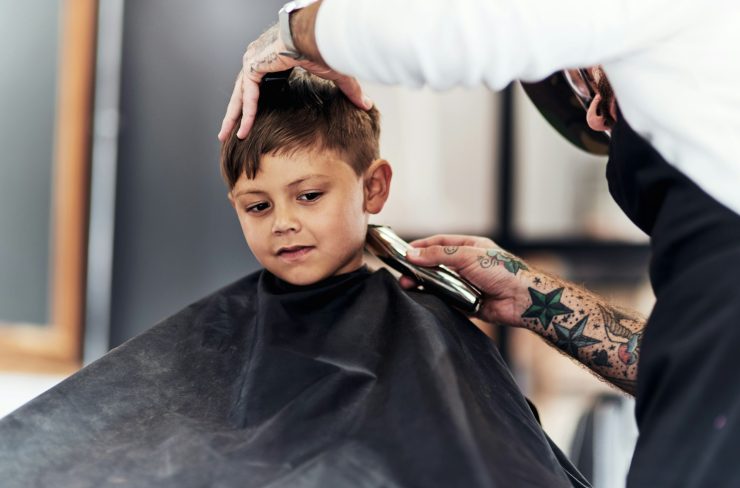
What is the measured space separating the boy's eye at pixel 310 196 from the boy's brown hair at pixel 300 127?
0.08 meters

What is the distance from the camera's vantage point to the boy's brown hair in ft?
5.67

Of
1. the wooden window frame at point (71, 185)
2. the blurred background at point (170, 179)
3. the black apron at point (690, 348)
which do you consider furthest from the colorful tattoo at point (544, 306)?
the wooden window frame at point (71, 185)

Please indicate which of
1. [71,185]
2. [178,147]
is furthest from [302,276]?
[71,185]

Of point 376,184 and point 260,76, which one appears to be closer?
point 260,76

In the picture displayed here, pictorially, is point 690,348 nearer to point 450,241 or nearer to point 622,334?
point 622,334

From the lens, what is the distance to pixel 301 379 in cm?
151

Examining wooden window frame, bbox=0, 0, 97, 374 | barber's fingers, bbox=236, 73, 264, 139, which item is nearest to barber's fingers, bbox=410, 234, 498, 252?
barber's fingers, bbox=236, 73, 264, 139

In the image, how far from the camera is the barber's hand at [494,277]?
1856 mm

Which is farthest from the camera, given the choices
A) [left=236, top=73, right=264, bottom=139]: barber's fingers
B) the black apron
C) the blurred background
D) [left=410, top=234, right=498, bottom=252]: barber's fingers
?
the blurred background

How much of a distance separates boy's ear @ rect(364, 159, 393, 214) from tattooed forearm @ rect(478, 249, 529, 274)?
9.4 inches

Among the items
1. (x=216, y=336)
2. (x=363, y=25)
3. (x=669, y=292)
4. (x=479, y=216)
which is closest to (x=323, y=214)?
(x=216, y=336)

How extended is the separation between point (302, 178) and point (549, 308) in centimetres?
56

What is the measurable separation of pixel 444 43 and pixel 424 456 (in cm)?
56

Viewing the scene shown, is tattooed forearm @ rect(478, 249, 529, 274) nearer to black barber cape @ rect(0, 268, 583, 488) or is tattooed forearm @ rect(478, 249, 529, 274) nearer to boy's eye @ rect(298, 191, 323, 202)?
black barber cape @ rect(0, 268, 583, 488)
